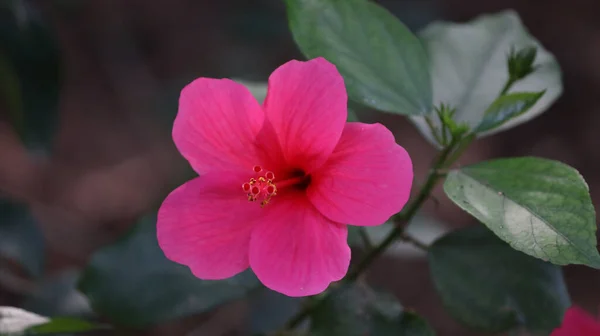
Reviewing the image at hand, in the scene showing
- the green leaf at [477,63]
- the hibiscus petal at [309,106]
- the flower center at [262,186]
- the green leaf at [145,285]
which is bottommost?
the green leaf at [145,285]

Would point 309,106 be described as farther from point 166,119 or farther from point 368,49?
point 166,119

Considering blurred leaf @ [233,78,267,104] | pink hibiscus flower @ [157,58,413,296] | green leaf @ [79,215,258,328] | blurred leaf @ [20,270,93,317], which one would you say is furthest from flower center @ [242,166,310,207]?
blurred leaf @ [20,270,93,317]

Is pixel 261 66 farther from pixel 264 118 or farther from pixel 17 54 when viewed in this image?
pixel 264 118

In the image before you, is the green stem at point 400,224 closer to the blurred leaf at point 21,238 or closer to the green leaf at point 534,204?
the green leaf at point 534,204

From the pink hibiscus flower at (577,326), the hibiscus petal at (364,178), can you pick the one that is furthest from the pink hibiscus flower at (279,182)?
the pink hibiscus flower at (577,326)

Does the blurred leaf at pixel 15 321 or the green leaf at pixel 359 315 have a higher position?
the blurred leaf at pixel 15 321

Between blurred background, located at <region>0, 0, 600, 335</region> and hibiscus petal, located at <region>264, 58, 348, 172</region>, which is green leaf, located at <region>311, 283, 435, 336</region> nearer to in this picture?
hibiscus petal, located at <region>264, 58, 348, 172</region>

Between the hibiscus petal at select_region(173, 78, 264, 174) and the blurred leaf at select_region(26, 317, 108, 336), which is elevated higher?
the hibiscus petal at select_region(173, 78, 264, 174)
